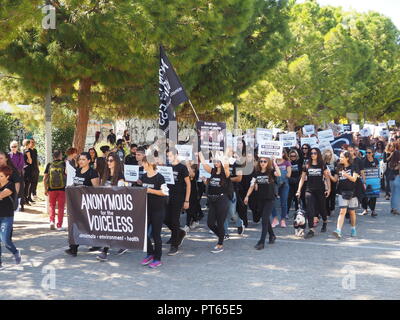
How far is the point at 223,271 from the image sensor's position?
8.06 m

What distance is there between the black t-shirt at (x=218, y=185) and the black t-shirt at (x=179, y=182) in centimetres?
45

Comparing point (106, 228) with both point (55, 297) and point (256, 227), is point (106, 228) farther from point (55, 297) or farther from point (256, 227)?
point (256, 227)

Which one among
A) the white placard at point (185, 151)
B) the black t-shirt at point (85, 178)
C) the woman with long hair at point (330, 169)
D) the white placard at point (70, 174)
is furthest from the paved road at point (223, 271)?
the woman with long hair at point (330, 169)

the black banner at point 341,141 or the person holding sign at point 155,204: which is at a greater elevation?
the black banner at point 341,141

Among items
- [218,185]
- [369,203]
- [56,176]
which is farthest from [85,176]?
[369,203]

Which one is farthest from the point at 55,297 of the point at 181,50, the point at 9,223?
the point at 181,50

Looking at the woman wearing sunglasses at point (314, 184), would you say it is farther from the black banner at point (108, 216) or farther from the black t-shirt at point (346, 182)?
the black banner at point (108, 216)

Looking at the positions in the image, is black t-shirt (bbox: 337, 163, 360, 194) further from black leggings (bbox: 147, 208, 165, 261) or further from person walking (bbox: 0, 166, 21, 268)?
person walking (bbox: 0, 166, 21, 268)

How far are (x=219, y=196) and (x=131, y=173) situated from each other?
1.57 meters

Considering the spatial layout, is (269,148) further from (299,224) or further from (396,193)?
(396,193)

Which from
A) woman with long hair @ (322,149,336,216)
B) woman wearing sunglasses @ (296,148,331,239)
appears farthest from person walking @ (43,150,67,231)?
woman with long hair @ (322,149,336,216)

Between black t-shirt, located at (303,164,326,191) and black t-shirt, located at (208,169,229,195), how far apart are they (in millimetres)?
1973

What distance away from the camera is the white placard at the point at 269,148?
1082 centimetres

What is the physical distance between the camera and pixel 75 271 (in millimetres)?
8055
